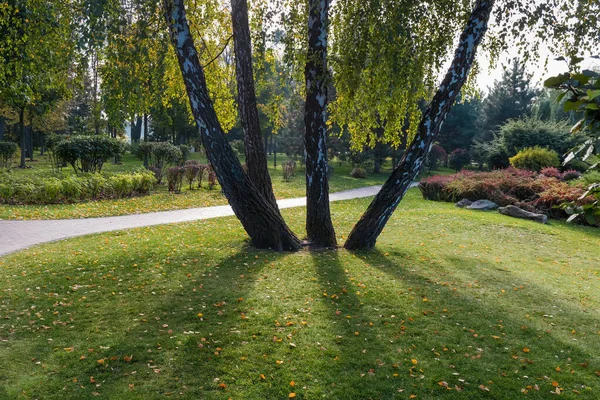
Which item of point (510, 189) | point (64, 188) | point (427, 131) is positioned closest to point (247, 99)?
point (427, 131)

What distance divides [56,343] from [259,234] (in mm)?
3850

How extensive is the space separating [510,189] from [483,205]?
156 cm

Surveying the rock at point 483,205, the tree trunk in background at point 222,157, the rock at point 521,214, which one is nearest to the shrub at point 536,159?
the rock at point 483,205

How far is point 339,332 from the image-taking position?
15.0 feet

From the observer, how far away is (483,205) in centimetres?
1523

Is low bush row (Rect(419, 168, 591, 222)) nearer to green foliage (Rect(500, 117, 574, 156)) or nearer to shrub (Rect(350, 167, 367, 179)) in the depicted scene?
green foliage (Rect(500, 117, 574, 156))

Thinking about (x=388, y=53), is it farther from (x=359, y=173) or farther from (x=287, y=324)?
(x=359, y=173)

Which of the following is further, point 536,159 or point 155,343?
point 536,159

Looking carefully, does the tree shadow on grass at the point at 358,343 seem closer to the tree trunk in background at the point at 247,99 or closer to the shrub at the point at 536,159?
the tree trunk in background at the point at 247,99

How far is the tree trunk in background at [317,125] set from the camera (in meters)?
6.97

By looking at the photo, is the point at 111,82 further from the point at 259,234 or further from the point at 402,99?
the point at 402,99

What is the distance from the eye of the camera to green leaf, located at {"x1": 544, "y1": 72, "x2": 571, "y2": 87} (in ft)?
3.89

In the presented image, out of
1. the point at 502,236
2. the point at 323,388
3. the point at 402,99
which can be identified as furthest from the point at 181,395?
the point at 502,236

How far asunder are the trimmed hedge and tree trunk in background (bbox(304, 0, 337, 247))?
8.44 m
